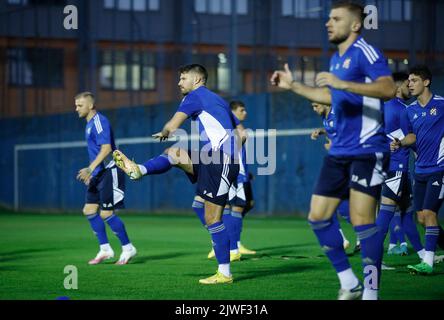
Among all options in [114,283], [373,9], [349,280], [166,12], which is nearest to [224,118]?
[114,283]

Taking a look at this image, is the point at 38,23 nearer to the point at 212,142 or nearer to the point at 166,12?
the point at 166,12

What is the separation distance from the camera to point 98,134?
41.2 feet

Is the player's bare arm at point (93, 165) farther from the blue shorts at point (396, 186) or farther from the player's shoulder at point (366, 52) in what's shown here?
the player's shoulder at point (366, 52)

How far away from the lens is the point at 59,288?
9227 mm

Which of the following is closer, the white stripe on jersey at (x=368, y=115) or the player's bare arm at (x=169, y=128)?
the white stripe on jersey at (x=368, y=115)

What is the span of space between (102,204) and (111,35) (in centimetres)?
2607

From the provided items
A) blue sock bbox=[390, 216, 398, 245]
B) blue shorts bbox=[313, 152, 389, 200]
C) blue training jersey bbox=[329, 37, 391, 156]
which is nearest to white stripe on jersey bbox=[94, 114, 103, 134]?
blue sock bbox=[390, 216, 398, 245]

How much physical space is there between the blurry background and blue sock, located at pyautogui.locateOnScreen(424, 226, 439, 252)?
11912 millimetres

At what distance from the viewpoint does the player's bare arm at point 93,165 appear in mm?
12023

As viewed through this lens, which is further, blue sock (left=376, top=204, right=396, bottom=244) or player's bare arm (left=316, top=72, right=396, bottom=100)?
blue sock (left=376, top=204, right=396, bottom=244)

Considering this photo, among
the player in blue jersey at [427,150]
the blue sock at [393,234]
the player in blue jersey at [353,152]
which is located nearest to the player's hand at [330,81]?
the player in blue jersey at [353,152]

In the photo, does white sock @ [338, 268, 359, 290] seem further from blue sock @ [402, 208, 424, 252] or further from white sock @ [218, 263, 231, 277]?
blue sock @ [402, 208, 424, 252]

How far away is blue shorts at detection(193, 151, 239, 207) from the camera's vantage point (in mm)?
9680

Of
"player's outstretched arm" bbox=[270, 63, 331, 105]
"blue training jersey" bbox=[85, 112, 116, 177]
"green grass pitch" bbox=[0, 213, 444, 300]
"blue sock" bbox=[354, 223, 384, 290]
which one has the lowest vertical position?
"green grass pitch" bbox=[0, 213, 444, 300]
